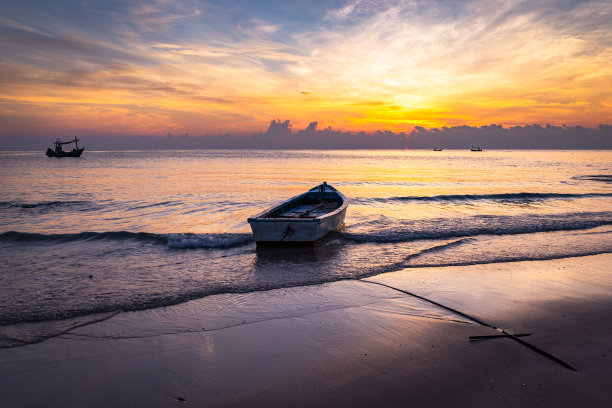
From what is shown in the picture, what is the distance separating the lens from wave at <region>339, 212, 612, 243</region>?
523 inches

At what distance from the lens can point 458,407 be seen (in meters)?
3.62

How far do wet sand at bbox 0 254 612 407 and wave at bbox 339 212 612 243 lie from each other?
595cm

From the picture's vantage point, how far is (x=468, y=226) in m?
15.0

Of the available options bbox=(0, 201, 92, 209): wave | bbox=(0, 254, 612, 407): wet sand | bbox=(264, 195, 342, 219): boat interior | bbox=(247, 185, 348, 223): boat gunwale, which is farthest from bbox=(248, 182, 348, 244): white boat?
bbox=(0, 201, 92, 209): wave

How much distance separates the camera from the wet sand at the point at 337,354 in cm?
388

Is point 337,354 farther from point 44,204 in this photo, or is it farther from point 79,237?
point 44,204

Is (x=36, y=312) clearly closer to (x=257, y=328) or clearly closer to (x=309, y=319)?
(x=257, y=328)

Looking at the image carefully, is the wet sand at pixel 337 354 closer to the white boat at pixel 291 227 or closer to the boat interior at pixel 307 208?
the white boat at pixel 291 227

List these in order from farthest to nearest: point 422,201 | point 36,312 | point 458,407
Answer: point 422,201 < point 36,312 < point 458,407

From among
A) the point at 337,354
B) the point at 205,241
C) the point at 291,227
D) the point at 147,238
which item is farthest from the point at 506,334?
the point at 147,238

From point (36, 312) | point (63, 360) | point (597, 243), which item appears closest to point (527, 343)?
point (63, 360)

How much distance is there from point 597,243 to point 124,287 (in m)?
14.3

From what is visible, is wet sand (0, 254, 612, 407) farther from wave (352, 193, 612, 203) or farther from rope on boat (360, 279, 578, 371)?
wave (352, 193, 612, 203)

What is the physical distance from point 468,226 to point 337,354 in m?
12.2
